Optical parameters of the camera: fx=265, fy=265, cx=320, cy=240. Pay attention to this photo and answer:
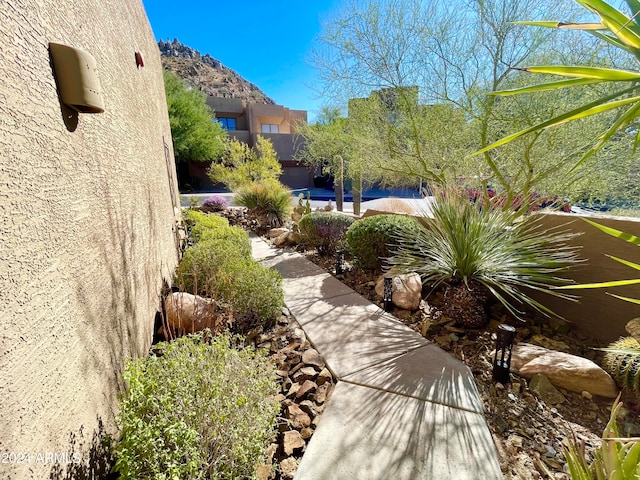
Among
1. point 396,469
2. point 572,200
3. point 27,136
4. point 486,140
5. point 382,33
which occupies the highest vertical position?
point 382,33

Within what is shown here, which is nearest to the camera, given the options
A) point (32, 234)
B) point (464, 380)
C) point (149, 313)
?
point (32, 234)

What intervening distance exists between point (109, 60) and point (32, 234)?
1.71 metres

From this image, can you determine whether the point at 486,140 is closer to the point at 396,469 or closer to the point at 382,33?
the point at 382,33

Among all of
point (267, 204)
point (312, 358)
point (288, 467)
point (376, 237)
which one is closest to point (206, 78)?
point (267, 204)

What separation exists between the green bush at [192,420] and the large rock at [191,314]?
977 mm

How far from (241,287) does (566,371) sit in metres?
2.91

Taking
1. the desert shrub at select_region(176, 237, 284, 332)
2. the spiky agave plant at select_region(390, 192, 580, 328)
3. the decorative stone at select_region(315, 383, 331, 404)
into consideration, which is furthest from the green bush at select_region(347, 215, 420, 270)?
the decorative stone at select_region(315, 383, 331, 404)

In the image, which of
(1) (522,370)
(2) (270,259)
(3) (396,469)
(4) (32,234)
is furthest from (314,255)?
(4) (32,234)

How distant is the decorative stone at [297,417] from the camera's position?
177cm

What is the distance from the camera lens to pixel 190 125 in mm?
20859

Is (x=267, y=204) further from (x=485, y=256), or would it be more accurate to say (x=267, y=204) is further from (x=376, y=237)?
(x=485, y=256)

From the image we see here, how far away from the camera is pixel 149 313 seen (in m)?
2.35

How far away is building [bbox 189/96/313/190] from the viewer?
1037 inches

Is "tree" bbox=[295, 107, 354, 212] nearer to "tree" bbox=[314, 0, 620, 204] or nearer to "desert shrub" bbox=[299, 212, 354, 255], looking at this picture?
"desert shrub" bbox=[299, 212, 354, 255]
